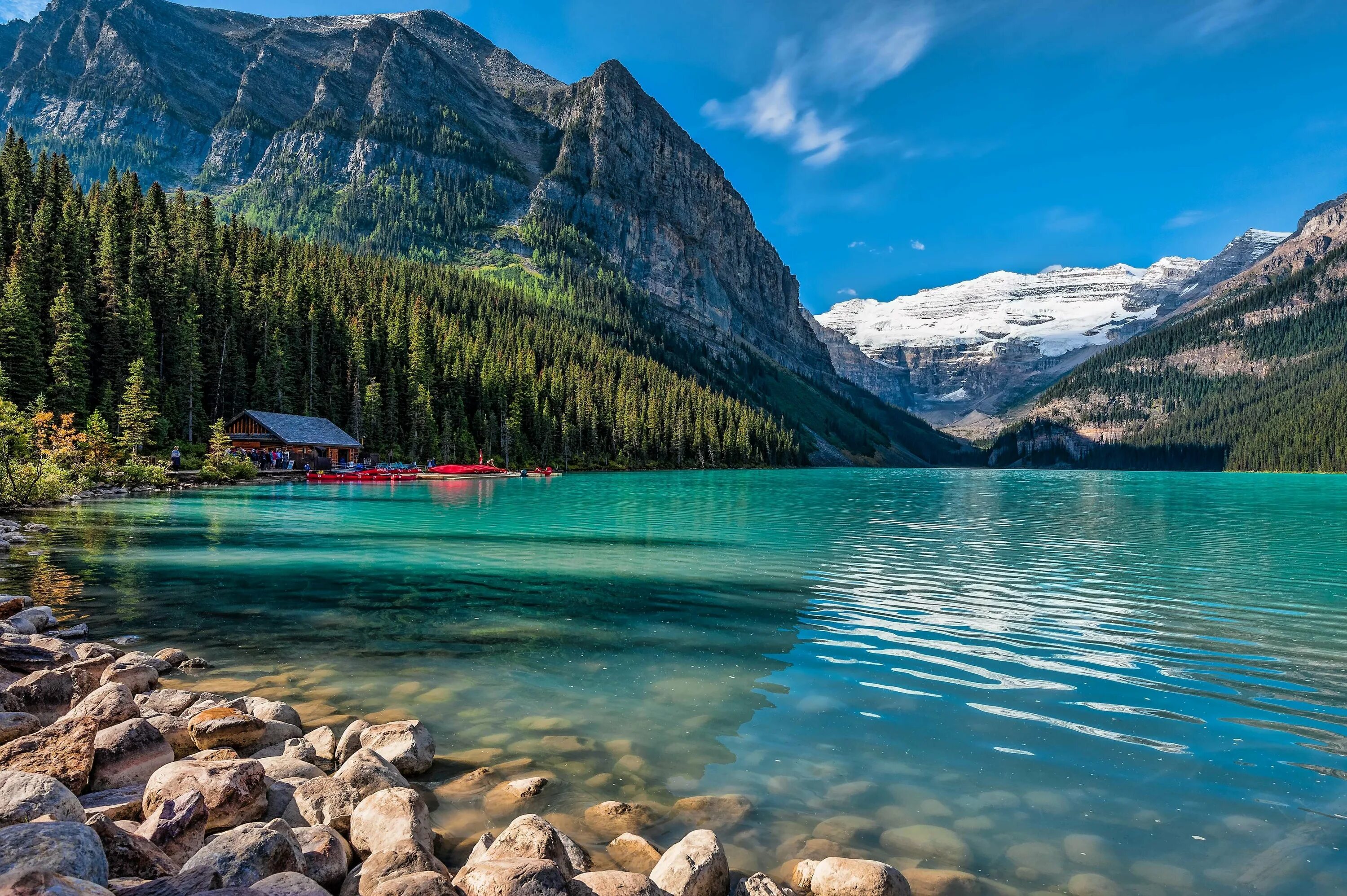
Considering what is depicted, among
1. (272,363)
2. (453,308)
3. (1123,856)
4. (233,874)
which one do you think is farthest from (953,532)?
(453,308)

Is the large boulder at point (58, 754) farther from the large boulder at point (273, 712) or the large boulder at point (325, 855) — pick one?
the large boulder at point (325, 855)

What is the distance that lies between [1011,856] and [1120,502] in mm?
68607

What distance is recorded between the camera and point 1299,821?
7.42m

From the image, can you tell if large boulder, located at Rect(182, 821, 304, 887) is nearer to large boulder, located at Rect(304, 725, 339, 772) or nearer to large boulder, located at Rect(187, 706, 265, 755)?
large boulder, located at Rect(304, 725, 339, 772)

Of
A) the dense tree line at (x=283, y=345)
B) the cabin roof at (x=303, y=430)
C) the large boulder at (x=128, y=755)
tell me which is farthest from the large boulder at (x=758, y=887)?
the cabin roof at (x=303, y=430)

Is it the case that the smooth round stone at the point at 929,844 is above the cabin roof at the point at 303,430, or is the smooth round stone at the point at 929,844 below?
below

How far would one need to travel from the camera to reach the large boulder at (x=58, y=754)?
7109 millimetres

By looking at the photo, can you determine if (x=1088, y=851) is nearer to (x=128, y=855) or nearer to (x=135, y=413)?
(x=128, y=855)

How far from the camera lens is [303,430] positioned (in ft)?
290

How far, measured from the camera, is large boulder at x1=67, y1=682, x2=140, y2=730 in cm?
823

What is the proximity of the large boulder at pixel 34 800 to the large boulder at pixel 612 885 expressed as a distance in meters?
3.85

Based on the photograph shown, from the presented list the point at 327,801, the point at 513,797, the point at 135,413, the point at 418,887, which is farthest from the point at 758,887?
the point at 135,413

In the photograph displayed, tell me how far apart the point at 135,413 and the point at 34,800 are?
73016mm

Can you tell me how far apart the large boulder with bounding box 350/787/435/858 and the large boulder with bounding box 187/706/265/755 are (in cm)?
281
